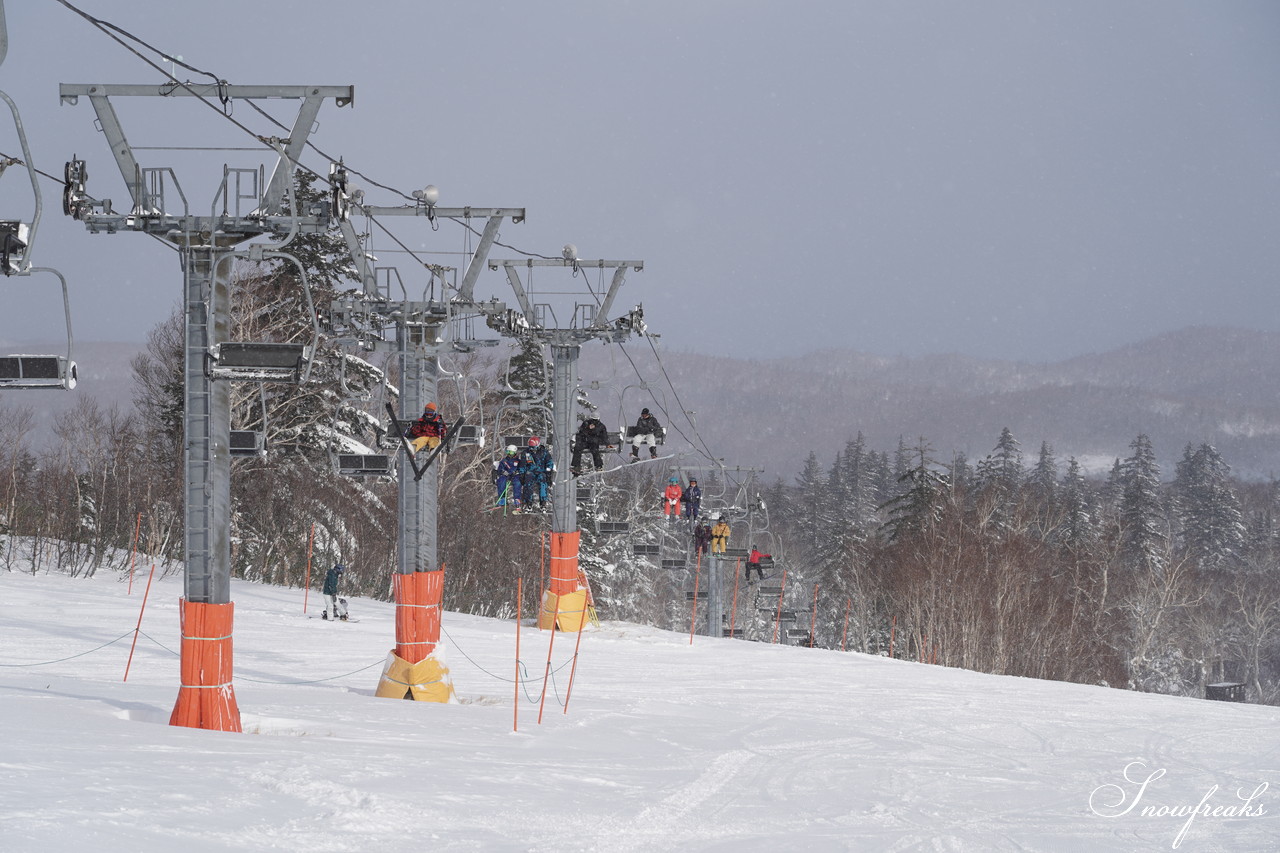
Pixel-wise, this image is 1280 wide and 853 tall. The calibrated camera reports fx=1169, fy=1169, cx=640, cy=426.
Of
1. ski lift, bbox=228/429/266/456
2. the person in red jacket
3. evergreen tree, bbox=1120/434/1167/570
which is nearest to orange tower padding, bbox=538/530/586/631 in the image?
the person in red jacket

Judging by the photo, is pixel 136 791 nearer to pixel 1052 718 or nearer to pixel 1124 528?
pixel 1052 718

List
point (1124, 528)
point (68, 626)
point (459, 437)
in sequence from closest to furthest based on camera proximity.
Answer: point (459, 437) → point (68, 626) → point (1124, 528)

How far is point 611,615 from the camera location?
5841 centimetres

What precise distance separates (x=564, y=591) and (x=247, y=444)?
16.1m

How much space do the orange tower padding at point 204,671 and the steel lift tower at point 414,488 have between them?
4.05 metres

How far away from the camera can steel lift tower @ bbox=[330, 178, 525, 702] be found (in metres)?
15.9

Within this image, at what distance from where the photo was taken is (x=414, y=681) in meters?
15.8

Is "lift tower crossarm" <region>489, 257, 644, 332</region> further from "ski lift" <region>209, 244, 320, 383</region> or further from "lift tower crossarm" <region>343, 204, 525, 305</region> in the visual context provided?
"ski lift" <region>209, 244, 320, 383</region>

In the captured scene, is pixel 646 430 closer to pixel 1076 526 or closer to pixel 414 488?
pixel 414 488

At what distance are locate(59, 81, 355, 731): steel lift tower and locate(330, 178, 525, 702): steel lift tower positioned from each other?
3228 millimetres

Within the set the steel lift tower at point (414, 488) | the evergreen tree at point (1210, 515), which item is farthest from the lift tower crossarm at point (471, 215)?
the evergreen tree at point (1210, 515)

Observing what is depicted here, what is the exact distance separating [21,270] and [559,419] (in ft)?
62.6

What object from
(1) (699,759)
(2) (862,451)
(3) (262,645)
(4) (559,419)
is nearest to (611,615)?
(4) (559,419)

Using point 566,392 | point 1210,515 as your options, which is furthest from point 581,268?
point 1210,515
